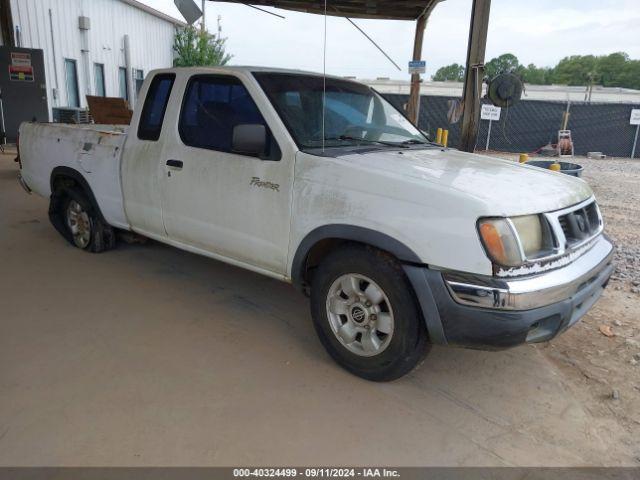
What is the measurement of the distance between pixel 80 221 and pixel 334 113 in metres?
3.28

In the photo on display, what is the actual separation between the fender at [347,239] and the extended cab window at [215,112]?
2.84 feet

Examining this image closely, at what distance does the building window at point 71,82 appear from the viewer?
54.5 feet

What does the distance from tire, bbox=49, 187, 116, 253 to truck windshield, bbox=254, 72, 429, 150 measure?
2575 millimetres

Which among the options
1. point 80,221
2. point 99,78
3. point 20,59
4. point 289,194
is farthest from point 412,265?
point 99,78

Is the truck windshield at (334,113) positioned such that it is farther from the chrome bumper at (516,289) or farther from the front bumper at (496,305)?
the chrome bumper at (516,289)

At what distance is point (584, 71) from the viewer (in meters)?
80.2

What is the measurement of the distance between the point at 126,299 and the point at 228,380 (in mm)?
1645

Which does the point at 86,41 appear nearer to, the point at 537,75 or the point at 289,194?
the point at 289,194

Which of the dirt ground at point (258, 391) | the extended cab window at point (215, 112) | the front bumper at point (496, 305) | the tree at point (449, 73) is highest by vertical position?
the tree at point (449, 73)

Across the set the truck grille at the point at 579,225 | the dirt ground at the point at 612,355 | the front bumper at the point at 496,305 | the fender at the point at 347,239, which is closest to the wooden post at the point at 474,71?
the dirt ground at the point at 612,355

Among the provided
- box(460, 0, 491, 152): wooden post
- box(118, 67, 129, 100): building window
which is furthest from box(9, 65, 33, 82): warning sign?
box(460, 0, 491, 152): wooden post

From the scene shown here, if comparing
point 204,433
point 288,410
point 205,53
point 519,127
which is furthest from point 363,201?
point 205,53

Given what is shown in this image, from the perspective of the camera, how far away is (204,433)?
2648 millimetres

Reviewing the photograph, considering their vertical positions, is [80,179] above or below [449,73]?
below
